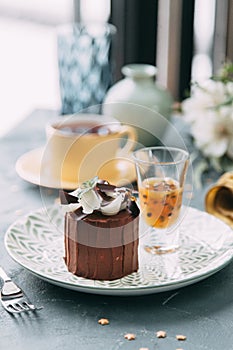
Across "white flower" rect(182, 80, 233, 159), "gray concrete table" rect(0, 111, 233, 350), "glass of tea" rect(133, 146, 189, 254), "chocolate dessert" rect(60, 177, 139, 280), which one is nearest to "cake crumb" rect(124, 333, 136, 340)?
"gray concrete table" rect(0, 111, 233, 350)

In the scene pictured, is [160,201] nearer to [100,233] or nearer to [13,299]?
[100,233]

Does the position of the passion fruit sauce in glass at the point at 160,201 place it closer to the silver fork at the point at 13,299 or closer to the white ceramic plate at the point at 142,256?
the white ceramic plate at the point at 142,256

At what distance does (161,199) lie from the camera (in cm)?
107

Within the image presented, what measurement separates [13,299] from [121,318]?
157 millimetres

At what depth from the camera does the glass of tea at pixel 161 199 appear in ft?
3.51

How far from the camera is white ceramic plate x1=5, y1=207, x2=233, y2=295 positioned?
93 centimetres

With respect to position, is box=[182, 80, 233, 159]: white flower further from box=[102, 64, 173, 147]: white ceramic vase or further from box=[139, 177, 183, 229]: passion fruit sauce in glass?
box=[139, 177, 183, 229]: passion fruit sauce in glass

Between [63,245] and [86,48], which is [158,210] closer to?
[63,245]

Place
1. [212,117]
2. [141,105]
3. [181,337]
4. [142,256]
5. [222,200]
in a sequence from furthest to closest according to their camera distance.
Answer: [141,105]
[212,117]
[222,200]
[142,256]
[181,337]

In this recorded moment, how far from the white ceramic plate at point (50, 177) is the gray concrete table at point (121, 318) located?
0.87ft

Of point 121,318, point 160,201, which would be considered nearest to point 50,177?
point 160,201

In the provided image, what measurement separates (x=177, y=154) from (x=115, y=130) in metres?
0.25

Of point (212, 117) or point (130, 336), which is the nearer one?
point (130, 336)

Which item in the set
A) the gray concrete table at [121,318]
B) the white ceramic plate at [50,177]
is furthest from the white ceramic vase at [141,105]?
the gray concrete table at [121,318]
